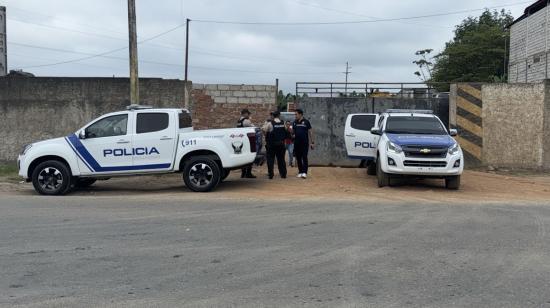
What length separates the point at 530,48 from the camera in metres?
35.8

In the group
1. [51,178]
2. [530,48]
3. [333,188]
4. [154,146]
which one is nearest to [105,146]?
[154,146]

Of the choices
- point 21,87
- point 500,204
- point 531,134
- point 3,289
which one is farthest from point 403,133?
point 21,87

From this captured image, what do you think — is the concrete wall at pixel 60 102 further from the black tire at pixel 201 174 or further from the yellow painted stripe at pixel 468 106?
the yellow painted stripe at pixel 468 106

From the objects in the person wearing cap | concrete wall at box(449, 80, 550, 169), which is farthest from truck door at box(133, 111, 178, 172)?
concrete wall at box(449, 80, 550, 169)

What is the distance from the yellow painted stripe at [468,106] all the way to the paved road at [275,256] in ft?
27.5

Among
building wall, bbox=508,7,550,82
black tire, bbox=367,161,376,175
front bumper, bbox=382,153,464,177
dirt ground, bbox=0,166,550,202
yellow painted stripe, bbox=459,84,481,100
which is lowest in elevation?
dirt ground, bbox=0,166,550,202

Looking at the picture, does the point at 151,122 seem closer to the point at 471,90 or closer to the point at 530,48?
the point at 471,90

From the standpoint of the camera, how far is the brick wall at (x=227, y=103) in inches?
722

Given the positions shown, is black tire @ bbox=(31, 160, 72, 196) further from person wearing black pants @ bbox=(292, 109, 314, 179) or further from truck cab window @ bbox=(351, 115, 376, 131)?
truck cab window @ bbox=(351, 115, 376, 131)

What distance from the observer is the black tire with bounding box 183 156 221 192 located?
12.5 meters

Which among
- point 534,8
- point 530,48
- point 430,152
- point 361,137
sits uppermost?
point 534,8

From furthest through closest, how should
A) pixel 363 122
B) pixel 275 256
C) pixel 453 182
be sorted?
pixel 363 122 → pixel 453 182 → pixel 275 256

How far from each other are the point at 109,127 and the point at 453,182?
8017 mm

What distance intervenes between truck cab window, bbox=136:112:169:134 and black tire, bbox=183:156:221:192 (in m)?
1.03
